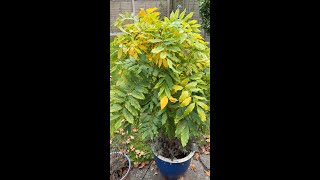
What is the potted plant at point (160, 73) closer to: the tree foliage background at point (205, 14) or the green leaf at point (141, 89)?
the green leaf at point (141, 89)

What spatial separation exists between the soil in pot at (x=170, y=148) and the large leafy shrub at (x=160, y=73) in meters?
0.39

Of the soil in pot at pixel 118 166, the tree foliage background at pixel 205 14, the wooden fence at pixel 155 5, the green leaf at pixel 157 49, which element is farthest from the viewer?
the wooden fence at pixel 155 5

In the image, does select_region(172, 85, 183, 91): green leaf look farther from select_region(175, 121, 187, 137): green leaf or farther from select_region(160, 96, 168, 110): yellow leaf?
select_region(175, 121, 187, 137): green leaf

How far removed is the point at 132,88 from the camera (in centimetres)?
134

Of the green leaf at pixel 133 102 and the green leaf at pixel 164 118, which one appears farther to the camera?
the green leaf at pixel 164 118

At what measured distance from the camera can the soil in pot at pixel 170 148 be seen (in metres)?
1.83

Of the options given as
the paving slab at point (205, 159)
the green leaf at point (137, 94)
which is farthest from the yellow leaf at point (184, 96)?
the paving slab at point (205, 159)

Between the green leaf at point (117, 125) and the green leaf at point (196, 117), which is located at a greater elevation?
the green leaf at point (196, 117)

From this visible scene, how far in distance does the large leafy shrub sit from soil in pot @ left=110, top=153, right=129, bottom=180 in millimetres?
599

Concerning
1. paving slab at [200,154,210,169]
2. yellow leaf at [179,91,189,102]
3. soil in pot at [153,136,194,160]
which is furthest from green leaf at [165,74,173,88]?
paving slab at [200,154,210,169]

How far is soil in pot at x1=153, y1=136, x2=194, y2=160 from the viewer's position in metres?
1.83
